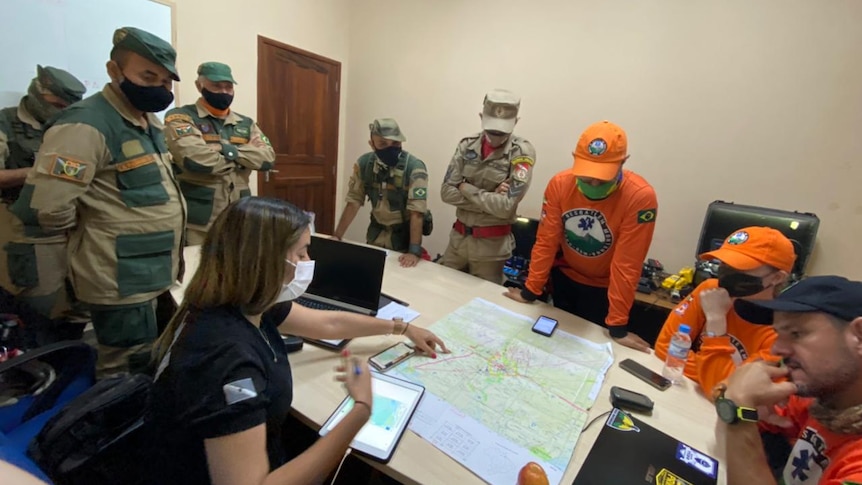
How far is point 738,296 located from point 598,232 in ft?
1.85

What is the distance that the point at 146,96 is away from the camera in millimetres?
1517

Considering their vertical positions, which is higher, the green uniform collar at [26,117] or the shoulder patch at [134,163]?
the green uniform collar at [26,117]

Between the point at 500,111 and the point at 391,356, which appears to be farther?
the point at 500,111

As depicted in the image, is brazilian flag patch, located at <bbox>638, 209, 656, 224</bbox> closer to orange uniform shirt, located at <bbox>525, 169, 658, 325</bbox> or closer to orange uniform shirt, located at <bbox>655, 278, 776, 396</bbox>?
orange uniform shirt, located at <bbox>525, 169, 658, 325</bbox>

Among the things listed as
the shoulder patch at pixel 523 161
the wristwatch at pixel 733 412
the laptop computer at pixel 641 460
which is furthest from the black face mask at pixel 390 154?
the wristwatch at pixel 733 412

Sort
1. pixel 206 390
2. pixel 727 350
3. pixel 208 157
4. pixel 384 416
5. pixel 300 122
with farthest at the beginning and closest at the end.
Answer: pixel 300 122 < pixel 208 157 < pixel 727 350 < pixel 384 416 < pixel 206 390

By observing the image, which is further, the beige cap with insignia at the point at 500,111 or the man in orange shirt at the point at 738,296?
the beige cap with insignia at the point at 500,111

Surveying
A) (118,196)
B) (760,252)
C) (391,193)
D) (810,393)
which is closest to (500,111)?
(391,193)

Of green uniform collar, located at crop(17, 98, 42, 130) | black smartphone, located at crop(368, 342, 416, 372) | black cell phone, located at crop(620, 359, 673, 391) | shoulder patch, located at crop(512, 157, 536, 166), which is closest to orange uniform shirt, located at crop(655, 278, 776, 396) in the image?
black cell phone, located at crop(620, 359, 673, 391)

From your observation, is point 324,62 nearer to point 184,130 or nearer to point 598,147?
point 184,130

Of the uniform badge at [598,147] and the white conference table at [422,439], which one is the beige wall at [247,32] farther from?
the uniform badge at [598,147]

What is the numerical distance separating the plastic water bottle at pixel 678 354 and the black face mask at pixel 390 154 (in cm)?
171

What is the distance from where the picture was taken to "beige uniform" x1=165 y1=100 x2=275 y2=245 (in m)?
2.14

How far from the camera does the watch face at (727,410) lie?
3.02 ft
